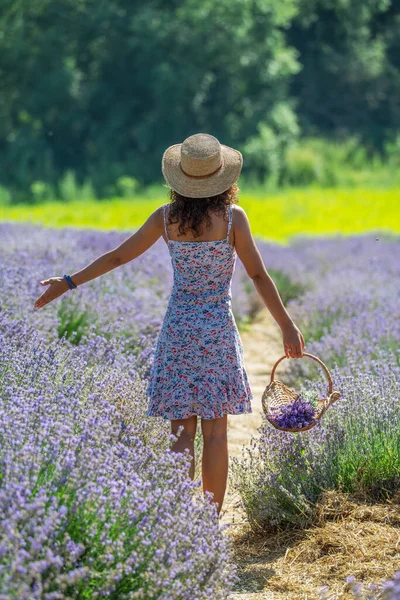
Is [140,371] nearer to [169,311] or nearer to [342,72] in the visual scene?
[169,311]

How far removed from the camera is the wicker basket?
3.52 metres

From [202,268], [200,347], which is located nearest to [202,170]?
[202,268]

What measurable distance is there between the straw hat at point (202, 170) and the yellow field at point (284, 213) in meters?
10.4

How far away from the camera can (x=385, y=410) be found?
3783 millimetres

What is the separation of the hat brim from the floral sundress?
11cm

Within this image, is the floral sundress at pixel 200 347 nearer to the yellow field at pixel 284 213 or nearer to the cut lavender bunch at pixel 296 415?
the cut lavender bunch at pixel 296 415

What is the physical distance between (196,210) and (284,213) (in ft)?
47.9

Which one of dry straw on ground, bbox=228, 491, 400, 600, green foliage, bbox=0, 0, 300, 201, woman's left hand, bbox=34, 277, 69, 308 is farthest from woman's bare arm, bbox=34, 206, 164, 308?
green foliage, bbox=0, 0, 300, 201

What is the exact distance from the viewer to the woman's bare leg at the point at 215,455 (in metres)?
3.53

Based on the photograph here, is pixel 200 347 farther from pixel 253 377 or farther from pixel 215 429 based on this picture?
pixel 253 377

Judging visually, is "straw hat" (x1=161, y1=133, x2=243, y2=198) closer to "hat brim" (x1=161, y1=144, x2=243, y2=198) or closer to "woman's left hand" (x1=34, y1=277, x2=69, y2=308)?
"hat brim" (x1=161, y1=144, x2=243, y2=198)

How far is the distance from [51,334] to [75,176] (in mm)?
21629

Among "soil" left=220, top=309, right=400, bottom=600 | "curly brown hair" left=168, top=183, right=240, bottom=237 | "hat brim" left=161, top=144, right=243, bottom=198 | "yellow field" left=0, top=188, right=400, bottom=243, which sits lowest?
"soil" left=220, top=309, right=400, bottom=600

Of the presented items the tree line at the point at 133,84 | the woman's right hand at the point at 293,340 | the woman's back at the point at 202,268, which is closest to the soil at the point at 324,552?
the woman's right hand at the point at 293,340
